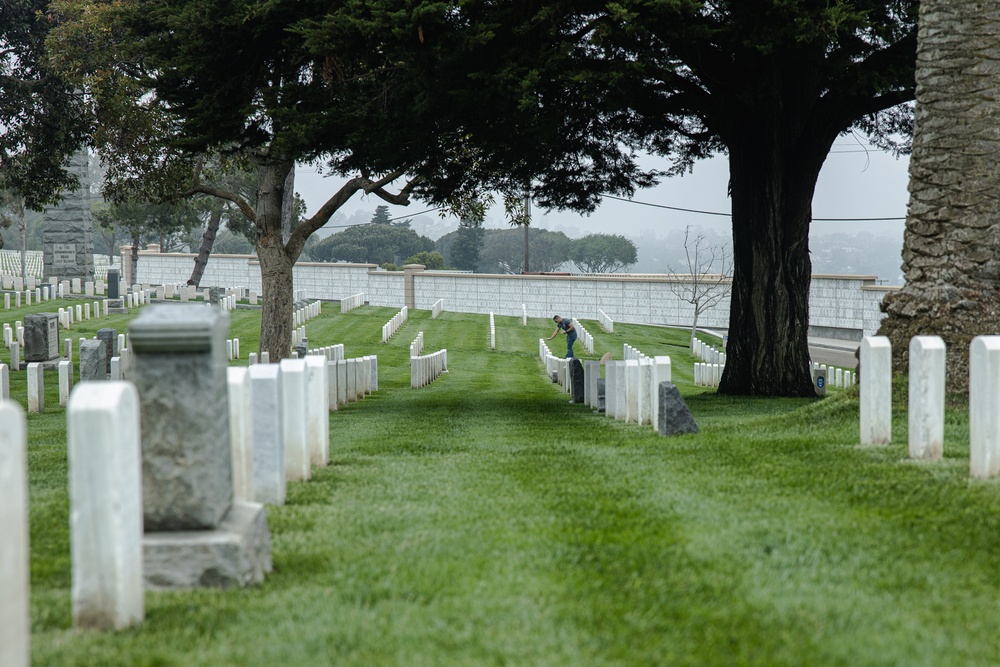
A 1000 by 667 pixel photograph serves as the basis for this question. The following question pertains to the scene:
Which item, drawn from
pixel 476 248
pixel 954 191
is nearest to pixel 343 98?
pixel 954 191

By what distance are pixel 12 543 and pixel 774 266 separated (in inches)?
684

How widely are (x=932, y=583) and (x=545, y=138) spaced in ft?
44.9

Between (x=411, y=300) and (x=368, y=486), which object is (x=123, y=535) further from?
(x=411, y=300)

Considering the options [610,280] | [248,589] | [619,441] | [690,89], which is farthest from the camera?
[610,280]

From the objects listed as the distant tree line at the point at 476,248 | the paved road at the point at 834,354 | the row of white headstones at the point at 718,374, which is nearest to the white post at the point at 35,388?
the row of white headstones at the point at 718,374

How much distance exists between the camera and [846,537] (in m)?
5.12

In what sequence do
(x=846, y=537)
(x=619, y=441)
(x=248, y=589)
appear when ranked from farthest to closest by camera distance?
(x=619, y=441) < (x=846, y=537) < (x=248, y=589)

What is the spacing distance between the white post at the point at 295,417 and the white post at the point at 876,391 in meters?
4.24

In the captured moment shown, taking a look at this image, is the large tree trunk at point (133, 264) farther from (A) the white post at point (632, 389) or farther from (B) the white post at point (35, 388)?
(A) the white post at point (632, 389)

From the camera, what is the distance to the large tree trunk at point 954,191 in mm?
10062

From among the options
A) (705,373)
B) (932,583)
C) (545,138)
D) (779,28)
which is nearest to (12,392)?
(545,138)

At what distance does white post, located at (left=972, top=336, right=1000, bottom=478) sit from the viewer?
6191mm

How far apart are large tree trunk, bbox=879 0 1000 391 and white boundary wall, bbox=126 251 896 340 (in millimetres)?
47172

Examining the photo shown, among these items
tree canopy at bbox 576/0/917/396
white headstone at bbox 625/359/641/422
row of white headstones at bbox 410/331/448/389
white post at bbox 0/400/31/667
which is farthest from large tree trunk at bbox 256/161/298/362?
A: white post at bbox 0/400/31/667
